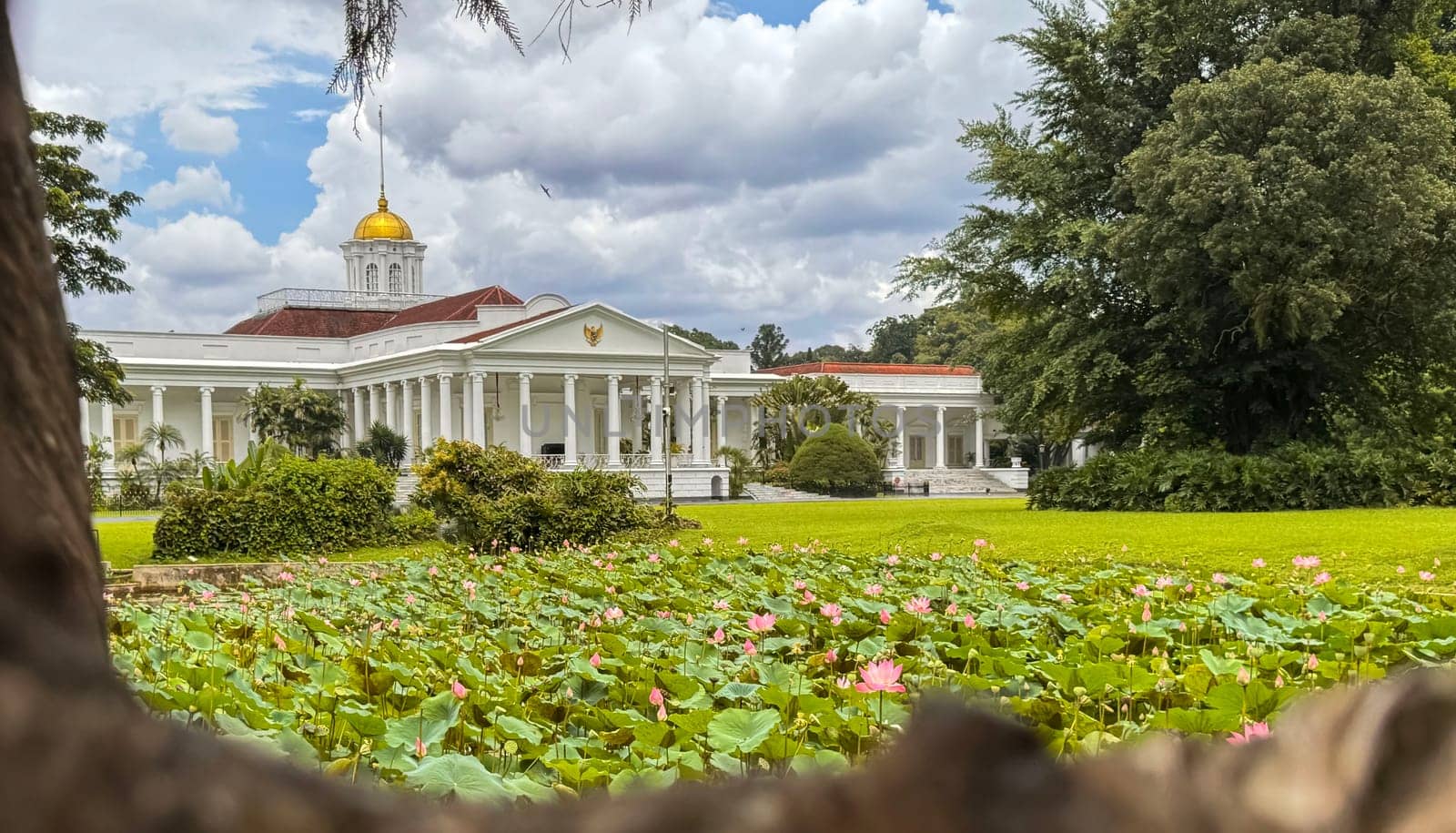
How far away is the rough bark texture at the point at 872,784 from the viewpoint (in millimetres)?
235

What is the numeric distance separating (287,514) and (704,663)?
1092 cm

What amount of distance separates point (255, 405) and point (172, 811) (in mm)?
37879

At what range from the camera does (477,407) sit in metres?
36.2

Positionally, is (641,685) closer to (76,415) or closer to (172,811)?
(76,415)

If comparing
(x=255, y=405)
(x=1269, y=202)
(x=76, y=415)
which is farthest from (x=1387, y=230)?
(x=255, y=405)

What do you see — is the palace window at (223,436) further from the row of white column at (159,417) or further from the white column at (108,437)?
the white column at (108,437)

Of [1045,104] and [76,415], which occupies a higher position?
[1045,104]

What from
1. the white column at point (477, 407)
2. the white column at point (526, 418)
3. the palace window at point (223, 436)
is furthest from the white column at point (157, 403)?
the white column at point (526, 418)

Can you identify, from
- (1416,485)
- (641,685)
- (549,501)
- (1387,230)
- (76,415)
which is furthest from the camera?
(1416,485)

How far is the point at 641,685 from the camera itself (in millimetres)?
3424

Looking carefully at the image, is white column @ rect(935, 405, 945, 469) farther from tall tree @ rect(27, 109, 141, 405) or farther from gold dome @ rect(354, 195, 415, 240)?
tall tree @ rect(27, 109, 141, 405)

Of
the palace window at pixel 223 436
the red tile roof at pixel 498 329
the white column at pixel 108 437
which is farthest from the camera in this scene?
the palace window at pixel 223 436

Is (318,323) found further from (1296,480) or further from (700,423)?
(1296,480)

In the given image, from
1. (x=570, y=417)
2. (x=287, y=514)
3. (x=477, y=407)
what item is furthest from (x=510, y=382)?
(x=287, y=514)
